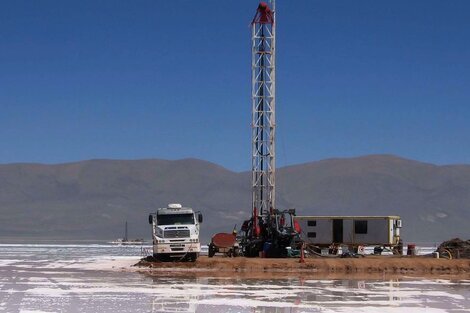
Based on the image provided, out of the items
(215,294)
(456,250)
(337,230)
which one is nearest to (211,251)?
(337,230)

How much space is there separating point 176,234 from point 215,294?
13.3 m

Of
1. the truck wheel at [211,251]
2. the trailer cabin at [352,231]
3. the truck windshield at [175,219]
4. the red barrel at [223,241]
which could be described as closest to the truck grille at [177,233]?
the truck windshield at [175,219]

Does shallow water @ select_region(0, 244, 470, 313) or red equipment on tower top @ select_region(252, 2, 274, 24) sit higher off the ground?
red equipment on tower top @ select_region(252, 2, 274, 24)

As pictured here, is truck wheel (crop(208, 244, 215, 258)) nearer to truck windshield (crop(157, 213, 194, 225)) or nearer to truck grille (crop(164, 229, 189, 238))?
truck windshield (crop(157, 213, 194, 225))

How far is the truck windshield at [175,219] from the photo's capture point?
42875 millimetres

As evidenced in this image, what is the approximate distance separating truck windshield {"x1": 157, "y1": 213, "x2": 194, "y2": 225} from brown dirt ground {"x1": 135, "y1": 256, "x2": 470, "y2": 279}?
2.01 meters

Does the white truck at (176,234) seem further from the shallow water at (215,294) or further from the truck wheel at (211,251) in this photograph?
the truck wheel at (211,251)

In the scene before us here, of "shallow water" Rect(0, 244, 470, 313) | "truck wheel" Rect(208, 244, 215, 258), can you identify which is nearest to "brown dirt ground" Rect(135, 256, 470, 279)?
"shallow water" Rect(0, 244, 470, 313)

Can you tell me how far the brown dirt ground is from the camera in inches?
1586

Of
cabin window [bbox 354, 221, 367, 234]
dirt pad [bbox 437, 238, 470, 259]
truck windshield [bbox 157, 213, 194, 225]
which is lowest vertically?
dirt pad [bbox 437, 238, 470, 259]

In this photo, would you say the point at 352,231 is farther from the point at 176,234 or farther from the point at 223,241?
the point at 176,234

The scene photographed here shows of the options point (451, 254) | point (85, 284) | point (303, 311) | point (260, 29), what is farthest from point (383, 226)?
point (303, 311)

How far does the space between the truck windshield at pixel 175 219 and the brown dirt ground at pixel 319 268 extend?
2.01 m

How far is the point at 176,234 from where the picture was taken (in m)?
42.2
